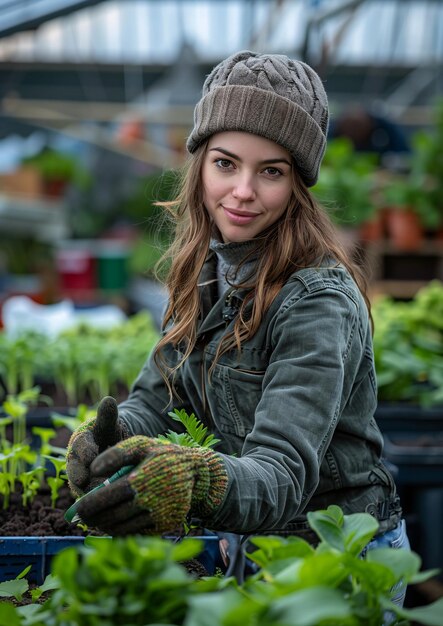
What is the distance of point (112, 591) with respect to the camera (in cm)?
113

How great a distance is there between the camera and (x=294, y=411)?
64.2 inches

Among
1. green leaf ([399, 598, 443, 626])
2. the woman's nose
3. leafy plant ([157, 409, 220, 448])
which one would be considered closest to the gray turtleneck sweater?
the woman's nose

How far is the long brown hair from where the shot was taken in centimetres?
189

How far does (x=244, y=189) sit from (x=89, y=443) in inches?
24.2

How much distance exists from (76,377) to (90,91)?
9582 mm

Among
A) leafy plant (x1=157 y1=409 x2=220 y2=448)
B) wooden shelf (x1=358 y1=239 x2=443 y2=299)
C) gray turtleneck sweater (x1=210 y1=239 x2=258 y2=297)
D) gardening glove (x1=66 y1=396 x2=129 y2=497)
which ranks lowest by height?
wooden shelf (x1=358 y1=239 x2=443 y2=299)

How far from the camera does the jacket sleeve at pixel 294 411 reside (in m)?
1.54

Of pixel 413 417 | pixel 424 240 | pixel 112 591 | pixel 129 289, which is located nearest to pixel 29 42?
pixel 129 289

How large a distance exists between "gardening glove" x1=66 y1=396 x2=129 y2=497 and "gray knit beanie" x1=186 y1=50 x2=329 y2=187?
0.65 m

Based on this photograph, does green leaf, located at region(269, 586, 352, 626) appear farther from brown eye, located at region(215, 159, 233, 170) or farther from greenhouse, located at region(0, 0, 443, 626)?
brown eye, located at region(215, 159, 233, 170)

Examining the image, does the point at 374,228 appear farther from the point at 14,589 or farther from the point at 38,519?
the point at 14,589

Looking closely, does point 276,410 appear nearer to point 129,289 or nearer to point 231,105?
point 231,105

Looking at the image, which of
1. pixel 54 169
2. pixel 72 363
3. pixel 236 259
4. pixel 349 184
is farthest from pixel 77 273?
A: pixel 236 259

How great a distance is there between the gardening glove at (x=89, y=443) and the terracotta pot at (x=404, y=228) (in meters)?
5.51
